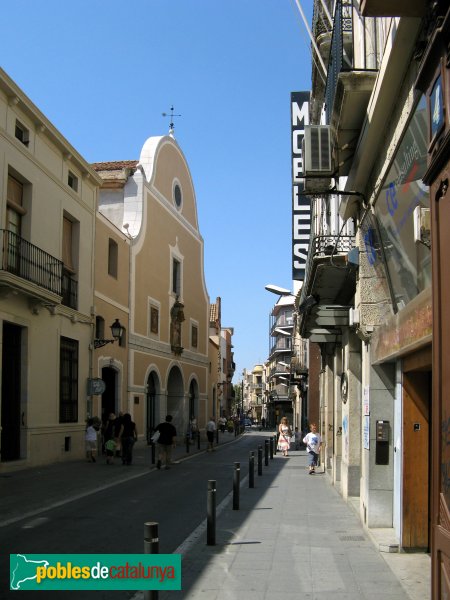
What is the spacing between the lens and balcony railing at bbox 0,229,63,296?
1850 centimetres

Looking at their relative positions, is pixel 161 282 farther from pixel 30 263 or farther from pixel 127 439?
pixel 30 263

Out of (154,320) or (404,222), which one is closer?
(404,222)

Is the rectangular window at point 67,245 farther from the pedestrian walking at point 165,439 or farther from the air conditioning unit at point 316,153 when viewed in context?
the air conditioning unit at point 316,153

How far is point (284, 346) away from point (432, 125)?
8581 cm

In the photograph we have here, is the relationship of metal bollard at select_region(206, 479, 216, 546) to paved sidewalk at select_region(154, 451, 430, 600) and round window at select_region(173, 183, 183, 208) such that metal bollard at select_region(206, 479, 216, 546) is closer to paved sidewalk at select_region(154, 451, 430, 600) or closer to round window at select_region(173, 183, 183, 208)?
paved sidewalk at select_region(154, 451, 430, 600)

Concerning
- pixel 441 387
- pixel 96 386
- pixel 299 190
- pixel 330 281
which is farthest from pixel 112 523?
pixel 299 190

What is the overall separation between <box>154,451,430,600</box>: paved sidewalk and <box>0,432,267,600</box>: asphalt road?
0.53 m

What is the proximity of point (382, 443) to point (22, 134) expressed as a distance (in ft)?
48.6

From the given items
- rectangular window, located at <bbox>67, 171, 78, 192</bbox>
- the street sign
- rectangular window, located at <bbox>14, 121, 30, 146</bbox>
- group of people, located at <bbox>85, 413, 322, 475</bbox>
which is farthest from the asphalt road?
rectangular window, located at <bbox>67, 171, 78, 192</bbox>

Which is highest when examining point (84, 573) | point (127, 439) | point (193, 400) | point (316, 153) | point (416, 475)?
point (316, 153)

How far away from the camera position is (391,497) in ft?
32.0

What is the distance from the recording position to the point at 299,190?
25.1m

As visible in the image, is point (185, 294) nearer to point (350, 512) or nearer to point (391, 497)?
point (350, 512)

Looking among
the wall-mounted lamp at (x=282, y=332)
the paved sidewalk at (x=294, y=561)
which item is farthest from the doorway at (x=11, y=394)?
the wall-mounted lamp at (x=282, y=332)
